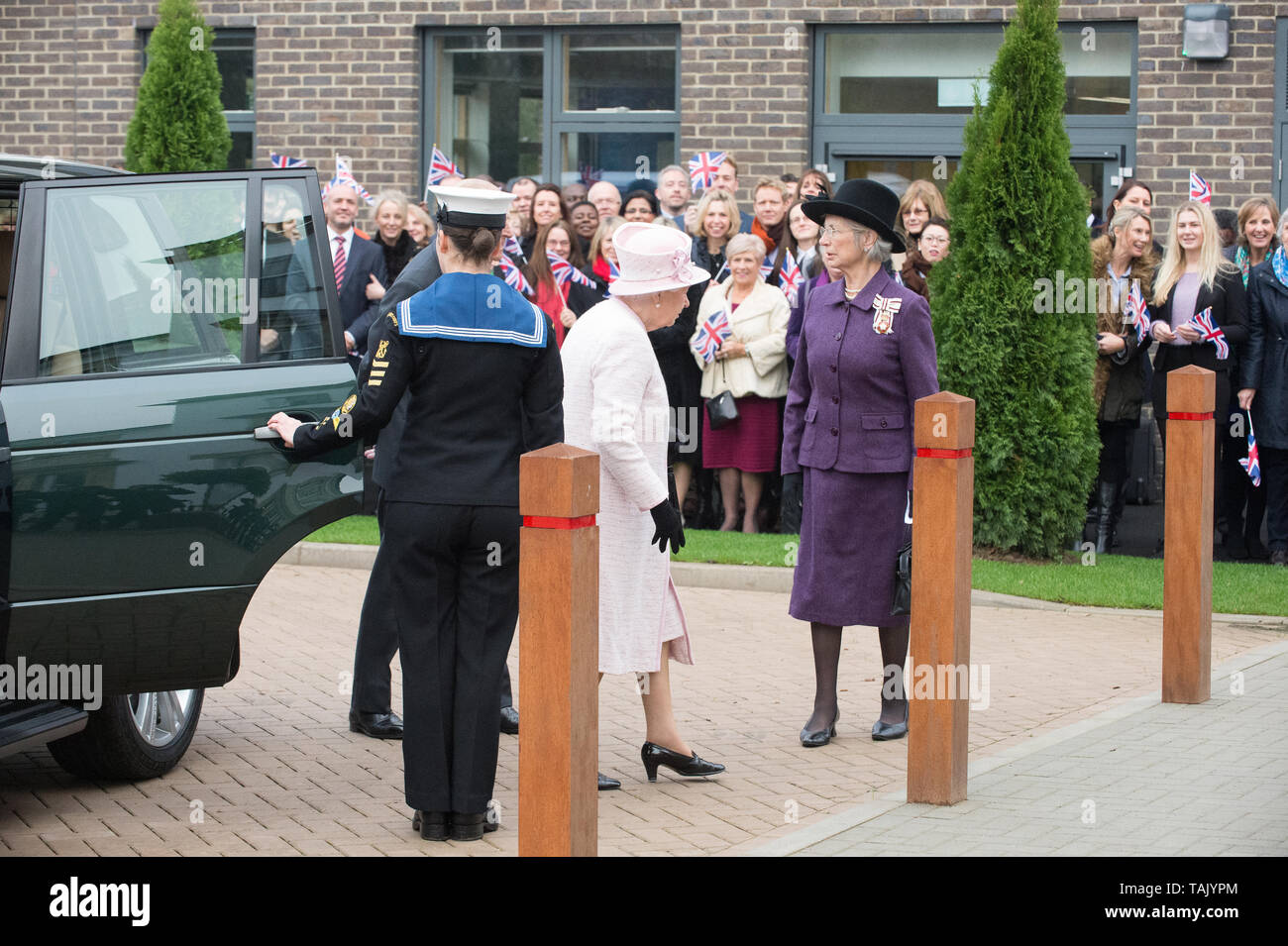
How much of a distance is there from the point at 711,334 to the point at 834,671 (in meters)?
5.46

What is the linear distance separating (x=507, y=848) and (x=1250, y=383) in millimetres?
7969

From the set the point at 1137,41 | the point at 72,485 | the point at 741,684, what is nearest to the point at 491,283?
the point at 72,485

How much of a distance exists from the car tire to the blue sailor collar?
1.71 m

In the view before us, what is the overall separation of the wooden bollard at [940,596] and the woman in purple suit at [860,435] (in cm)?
104

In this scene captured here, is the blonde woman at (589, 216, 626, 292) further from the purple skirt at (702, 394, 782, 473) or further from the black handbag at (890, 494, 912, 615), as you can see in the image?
the black handbag at (890, 494, 912, 615)

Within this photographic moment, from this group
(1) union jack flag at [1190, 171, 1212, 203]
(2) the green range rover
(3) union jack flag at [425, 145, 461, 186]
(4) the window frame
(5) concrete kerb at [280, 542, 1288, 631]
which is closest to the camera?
(2) the green range rover

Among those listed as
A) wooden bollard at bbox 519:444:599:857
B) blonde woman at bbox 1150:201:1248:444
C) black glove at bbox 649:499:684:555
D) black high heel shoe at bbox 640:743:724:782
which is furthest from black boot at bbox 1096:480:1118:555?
wooden bollard at bbox 519:444:599:857

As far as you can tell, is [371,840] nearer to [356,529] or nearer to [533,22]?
[356,529]

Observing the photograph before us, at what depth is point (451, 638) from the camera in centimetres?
600

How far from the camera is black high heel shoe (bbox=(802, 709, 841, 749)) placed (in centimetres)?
746

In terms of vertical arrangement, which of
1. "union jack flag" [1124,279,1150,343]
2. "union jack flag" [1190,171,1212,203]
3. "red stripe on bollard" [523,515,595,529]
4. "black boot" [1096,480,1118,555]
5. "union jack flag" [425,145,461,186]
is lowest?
"black boot" [1096,480,1118,555]

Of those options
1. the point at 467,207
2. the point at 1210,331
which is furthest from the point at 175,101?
the point at 467,207

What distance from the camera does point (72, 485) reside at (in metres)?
5.94

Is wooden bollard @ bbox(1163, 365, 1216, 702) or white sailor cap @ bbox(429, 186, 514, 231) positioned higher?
white sailor cap @ bbox(429, 186, 514, 231)
